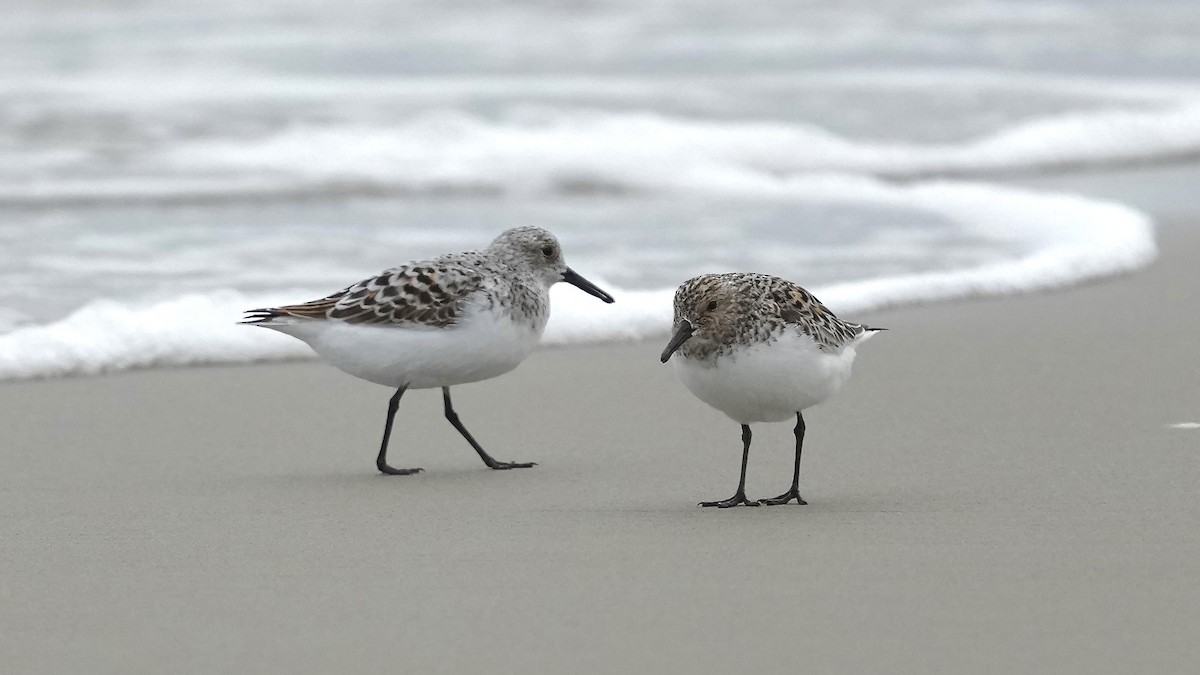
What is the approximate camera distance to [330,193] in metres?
11.8

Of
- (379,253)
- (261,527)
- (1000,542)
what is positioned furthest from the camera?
(379,253)

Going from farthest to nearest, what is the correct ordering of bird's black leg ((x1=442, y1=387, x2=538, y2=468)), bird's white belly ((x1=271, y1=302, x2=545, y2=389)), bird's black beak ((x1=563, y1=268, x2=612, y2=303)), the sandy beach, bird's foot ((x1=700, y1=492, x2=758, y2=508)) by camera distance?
bird's black beak ((x1=563, y1=268, x2=612, y2=303)) < bird's black leg ((x1=442, y1=387, x2=538, y2=468)) < bird's white belly ((x1=271, y1=302, x2=545, y2=389)) < bird's foot ((x1=700, y1=492, x2=758, y2=508)) < the sandy beach

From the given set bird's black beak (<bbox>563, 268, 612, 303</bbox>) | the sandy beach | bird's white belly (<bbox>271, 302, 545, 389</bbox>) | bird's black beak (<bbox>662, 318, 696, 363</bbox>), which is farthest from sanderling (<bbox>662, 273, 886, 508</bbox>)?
bird's black beak (<bbox>563, 268, 612, 303</bbox>)

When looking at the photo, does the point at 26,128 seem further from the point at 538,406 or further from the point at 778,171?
the point at 538,406

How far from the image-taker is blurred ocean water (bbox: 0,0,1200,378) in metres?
8.51

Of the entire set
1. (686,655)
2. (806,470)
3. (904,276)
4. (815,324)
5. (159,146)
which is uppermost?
(159,146)

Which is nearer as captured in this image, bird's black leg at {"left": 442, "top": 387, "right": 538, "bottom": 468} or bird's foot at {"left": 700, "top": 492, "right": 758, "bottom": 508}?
bird's foot at {"left": 700, "top": 492, "right": 758, "bottom": 508}

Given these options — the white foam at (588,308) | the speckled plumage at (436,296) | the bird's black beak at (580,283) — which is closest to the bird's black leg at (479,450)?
the speckled plumage at (436,296)

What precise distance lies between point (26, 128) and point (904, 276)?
8.79 m

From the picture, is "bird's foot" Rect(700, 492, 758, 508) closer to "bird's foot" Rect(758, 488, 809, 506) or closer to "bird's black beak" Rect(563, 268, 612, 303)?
"bird's foot" Rect(758, 488, 809, 506)

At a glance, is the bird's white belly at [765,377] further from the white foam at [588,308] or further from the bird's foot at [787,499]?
the white foam at [588,308]

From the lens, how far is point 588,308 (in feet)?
25.0

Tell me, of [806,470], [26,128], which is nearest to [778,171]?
[26,128]

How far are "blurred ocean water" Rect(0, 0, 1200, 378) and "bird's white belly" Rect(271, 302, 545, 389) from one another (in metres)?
1.73
